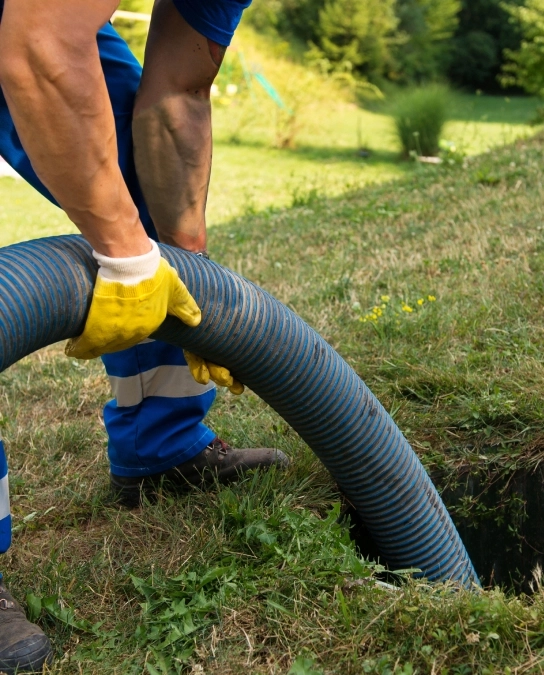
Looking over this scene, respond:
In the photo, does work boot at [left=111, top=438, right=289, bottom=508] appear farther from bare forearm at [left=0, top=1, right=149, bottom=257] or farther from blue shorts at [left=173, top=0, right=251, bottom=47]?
blue shorts at [left=173, top=0, right=251, bottom=47]

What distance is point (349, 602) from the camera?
181 cm

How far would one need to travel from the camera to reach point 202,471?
2.46m

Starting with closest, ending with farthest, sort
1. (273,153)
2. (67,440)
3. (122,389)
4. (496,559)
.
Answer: (122,389) → (496,559) → (67,440) → (273,153)

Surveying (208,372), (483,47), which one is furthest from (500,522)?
(483,47)

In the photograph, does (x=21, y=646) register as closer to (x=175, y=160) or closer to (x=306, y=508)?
(x=306, y=508)

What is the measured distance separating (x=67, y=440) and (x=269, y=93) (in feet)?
46.2

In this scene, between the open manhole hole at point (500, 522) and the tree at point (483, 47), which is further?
the tree at point (483, 47)

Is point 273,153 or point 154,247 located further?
point 273,153

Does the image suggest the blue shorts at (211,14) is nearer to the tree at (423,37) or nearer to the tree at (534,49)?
the tree at (534,49)

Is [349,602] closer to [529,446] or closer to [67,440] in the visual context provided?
[529,446]

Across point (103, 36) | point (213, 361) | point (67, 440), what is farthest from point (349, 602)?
point (103, 36)

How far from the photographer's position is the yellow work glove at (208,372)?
7.14ft

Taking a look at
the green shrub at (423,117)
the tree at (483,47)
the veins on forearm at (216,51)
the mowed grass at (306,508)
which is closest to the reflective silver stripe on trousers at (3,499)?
the mowed grass at (306,508)

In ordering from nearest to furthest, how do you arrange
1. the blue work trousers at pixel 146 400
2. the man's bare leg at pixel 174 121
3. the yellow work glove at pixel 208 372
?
the yellow work glove at pixel 208 372 < the man's bare leg at pixel 174 121 < the blue work trousers at pixel 146 400
